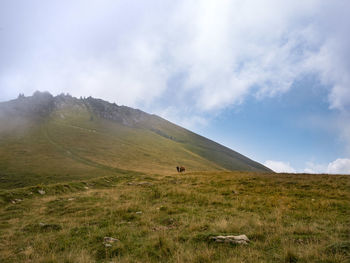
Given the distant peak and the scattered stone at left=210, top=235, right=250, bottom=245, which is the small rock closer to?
the scattered stone at left=210, top=235, right=250, bottom=245

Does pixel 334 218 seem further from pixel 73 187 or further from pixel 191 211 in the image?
pixel 73 187

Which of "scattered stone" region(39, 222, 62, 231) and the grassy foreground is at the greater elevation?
the grassy foreground

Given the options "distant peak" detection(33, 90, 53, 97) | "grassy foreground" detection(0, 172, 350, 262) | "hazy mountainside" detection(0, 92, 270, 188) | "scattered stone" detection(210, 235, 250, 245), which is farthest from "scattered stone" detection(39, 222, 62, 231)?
"distant peak" detection(33, 90, 53, 97)

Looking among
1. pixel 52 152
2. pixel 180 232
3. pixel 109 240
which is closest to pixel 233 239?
pixel 180 232

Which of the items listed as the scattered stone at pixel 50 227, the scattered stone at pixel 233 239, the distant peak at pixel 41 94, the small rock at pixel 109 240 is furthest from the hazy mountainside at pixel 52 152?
the scattered stone at pixel 233 239

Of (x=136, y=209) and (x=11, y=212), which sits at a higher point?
(x=136, y=209)

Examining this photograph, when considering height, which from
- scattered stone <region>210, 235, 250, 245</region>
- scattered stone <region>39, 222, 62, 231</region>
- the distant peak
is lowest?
scattered stone <region>39, 222, 62, 231</region>

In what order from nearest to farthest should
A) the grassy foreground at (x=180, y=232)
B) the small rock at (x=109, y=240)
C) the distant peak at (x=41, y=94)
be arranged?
the grassy foreground at (x=180, y=232)
the small rock at (x=109, y=240)
the distant peak at (x=41, y=94)

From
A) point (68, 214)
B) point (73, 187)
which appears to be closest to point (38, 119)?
point (73, 187)

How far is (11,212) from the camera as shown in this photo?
12.7 meters

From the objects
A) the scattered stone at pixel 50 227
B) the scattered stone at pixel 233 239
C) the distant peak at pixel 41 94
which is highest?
the distant peak at pixel 41 94

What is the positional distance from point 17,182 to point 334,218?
46.8 meters

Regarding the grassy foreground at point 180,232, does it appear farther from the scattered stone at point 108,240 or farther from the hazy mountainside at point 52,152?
the hazy mountainside at point 52,152

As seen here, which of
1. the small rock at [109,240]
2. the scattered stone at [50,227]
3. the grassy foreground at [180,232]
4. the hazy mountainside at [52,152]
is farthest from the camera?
the hazy mountainside at [52,152]
